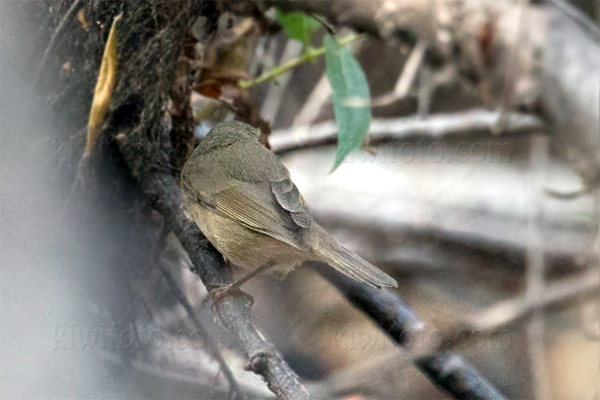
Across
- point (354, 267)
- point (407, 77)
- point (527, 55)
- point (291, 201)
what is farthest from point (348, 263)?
point (527, 55)

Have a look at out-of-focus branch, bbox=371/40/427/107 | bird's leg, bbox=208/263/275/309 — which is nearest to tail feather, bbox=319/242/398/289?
bird's leg, bbox=208/263/275/309

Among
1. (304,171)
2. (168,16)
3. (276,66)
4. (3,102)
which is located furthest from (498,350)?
(3,102)

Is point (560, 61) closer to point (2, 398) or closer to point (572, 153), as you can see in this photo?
point (572, 153)

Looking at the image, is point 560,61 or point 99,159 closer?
point 99,159

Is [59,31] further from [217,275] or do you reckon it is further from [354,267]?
[354,267]

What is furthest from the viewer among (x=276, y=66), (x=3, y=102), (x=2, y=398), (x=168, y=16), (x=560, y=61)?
(x=560, y=61)

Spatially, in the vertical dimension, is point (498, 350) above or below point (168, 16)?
below

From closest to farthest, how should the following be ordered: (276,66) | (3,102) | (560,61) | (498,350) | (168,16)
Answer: (3,102) < (168,16) < (498,350) < (276,66) < (560,61)
